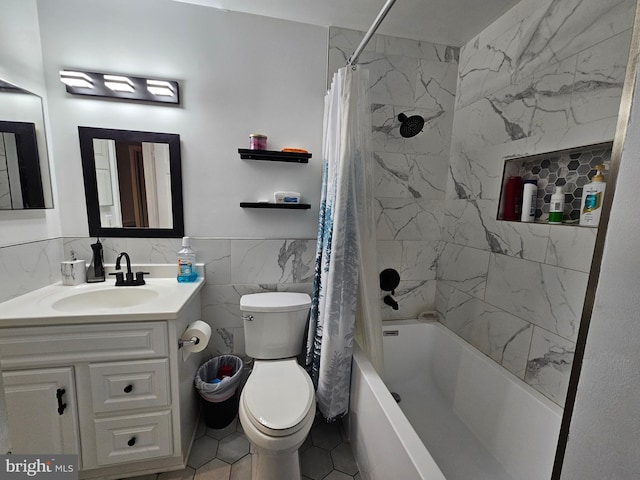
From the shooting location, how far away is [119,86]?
57.6 inches

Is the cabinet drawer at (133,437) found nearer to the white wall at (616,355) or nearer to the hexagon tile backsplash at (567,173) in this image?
the white wall at (616,355)

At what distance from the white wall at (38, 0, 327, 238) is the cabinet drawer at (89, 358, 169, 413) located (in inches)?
30.7

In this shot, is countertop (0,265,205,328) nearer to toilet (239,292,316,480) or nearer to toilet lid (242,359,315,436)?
toilet (239,292,316,480)

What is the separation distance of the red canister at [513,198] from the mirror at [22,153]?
2.51 metres

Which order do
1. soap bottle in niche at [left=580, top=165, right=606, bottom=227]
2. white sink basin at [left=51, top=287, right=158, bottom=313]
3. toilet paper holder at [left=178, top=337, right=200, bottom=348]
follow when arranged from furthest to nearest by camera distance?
white sink basin at [left=51, top=287, right=158, bottom=313], toilet paper holder at [left=178, top=337, right=200, bottom=348], soap bottle in niche at [left=580, top=165, right=606, bottom=227]

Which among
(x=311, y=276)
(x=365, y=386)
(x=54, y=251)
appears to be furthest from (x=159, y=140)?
(x=365, y=386)

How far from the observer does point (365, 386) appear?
4.24ft

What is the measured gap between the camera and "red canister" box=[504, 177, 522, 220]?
4.67 feet

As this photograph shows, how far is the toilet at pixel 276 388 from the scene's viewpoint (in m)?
1.11

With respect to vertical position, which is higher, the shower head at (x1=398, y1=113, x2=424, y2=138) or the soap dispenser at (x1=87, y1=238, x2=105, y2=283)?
the shower head at (x1=398, y1=113, x2=424, y2=138)

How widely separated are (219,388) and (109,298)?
2.60ft

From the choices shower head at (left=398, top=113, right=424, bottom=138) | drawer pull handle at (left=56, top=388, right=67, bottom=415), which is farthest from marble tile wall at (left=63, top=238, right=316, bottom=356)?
shower head at (left=398, top=113, right=424, bottom=138)

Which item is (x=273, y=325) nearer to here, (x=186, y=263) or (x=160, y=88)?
(x=186, y=263)

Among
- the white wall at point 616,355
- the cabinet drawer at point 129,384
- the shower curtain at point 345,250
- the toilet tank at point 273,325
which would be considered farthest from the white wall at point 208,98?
the white wall at point 616,355
